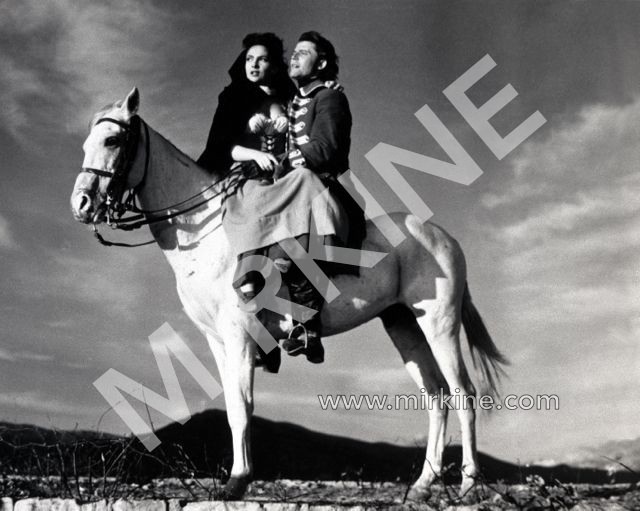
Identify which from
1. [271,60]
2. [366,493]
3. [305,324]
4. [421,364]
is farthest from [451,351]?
[271,60]

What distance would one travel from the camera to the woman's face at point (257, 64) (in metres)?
6.09

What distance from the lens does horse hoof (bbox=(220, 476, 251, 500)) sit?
482cm

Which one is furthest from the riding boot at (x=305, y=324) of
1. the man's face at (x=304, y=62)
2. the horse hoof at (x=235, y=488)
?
the man's face at (x=304, y=62)

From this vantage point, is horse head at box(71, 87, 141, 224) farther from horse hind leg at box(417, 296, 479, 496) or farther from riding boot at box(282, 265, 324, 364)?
horse hind leg at box(417, 296, 479, 496)

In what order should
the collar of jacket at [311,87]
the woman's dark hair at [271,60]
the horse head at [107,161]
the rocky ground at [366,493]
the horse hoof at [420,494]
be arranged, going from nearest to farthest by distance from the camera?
the rocky ground at [366,493], the horse head at [107,161], the horse hoof at [420,494], the collar of jacket at [311,87], the woman's dark hair at [271,60]

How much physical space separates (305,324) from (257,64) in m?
2.10

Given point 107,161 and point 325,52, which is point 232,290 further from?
point 325,52

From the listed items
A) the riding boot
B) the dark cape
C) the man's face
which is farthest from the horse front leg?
the man's face

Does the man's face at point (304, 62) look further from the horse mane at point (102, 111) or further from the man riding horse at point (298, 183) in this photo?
the horse mane at point (102, 111)

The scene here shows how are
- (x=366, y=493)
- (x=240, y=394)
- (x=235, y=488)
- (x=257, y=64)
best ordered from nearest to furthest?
(x=235, y=488), (x=240, y=394), (x=257, y=64), (x=366, y=493)

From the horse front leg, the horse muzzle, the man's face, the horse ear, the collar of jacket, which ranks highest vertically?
the man's face

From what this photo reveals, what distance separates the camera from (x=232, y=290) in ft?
17.2

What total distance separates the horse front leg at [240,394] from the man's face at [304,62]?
2.03m

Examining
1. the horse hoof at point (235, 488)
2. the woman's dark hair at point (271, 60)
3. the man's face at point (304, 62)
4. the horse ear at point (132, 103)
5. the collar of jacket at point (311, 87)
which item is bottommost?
the horse hoof at point (235, 488)
